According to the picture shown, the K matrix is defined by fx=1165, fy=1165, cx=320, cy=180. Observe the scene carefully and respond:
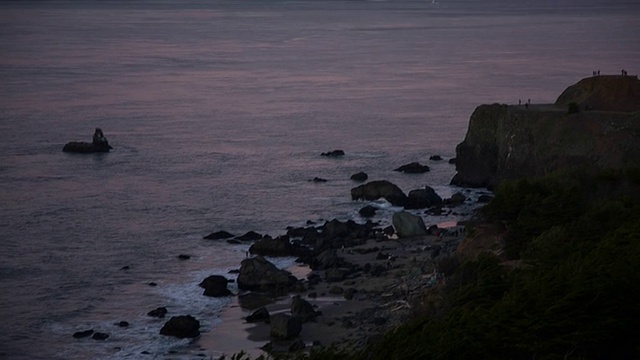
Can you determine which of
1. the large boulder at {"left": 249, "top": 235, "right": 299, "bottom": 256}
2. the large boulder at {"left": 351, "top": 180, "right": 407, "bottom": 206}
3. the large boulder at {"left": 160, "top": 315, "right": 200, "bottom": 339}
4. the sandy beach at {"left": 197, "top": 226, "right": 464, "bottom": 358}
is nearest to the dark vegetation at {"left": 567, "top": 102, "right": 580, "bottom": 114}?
the large boulder at {"left": 351, "top": 180, "right": 407, "bottom": 206}

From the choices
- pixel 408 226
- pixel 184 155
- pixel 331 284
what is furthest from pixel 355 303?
pixel 184 155

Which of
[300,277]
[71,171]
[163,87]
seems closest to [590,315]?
[300,277]

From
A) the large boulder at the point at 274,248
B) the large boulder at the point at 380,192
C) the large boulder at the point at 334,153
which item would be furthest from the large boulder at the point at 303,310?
the large boulder at the point at 334,153

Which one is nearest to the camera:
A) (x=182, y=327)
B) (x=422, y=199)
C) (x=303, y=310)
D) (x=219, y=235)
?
(x=182, y=327)

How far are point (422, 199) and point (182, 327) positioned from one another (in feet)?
73.7

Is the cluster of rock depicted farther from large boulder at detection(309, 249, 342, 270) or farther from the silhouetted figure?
the silhouetted figure

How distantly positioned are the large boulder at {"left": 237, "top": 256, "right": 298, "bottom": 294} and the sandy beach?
3.21 ft

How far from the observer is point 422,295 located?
36.7 meters

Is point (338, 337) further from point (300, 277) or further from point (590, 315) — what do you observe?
point (590, 315)

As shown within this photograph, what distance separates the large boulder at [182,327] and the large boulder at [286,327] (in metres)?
2.68

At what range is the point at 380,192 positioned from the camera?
61000mm

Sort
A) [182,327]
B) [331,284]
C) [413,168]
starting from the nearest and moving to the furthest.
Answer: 1. [182,327]
2. [331,284]
3. [413,168]

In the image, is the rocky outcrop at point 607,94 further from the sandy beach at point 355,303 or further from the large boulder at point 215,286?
the large boulder at point 215,286

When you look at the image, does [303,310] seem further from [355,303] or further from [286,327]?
[355,303]
